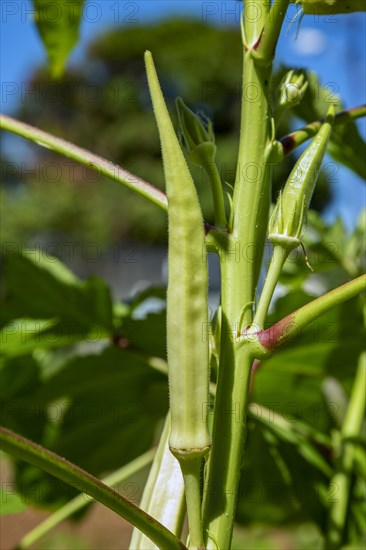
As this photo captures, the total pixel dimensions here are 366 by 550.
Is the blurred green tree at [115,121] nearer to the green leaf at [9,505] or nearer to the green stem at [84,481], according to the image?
the green leaf at [9,505]

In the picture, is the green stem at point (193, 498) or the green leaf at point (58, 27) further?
the green leaf at point (58, 27)

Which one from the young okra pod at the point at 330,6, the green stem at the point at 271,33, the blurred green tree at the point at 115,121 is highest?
the young okra pod at the point at 330,6

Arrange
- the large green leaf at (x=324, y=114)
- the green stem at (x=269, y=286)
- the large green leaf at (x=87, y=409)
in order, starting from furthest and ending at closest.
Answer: the large green leaf at (x=87, y=409) → the large green leaf at (x=324, y=114) → the green stem at (x=269, y=286)

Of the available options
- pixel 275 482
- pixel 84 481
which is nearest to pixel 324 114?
pixel 275 482

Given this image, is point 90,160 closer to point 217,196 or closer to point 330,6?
point 217,196

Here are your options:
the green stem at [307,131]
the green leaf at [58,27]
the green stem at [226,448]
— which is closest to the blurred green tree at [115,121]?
the green leaf at [58,27]

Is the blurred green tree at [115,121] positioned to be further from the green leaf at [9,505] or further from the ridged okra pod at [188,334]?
the ridged okra pod at [188,334]

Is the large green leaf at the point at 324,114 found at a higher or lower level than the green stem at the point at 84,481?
higher

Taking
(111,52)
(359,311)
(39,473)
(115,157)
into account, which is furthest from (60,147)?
(111,52)

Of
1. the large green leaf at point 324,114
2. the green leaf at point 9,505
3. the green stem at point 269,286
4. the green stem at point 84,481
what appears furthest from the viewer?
the large green leaf at point 324,114

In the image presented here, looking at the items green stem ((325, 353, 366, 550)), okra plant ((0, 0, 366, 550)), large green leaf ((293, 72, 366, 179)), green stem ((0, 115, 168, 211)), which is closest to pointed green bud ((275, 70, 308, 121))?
okra plant ((0, 0, 366, 550))
